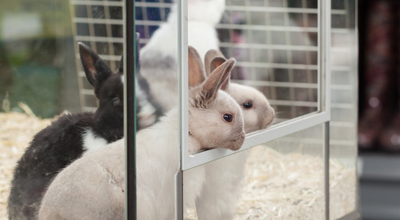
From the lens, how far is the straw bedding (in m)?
1.41

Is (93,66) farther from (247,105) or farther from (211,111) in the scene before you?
(247,105)

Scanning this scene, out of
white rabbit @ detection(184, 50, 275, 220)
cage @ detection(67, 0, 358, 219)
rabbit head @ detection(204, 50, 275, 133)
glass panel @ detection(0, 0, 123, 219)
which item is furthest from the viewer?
cage @ detection(67, 0, 358, 219)

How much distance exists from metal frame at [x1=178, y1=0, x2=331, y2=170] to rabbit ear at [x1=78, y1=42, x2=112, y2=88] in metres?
0.17

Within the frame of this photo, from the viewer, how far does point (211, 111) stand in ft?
3.86

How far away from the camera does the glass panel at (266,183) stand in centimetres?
119

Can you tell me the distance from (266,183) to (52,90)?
75 cm

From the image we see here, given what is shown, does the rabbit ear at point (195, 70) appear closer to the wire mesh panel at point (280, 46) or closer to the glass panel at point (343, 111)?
the wire mesh panel at point (280, 46)

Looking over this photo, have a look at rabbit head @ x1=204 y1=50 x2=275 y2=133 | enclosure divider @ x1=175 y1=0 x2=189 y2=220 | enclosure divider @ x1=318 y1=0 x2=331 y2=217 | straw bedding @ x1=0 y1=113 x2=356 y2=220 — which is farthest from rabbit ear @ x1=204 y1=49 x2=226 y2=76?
enclosure divider @ x1=318 y1=0 x2=331 y2=217

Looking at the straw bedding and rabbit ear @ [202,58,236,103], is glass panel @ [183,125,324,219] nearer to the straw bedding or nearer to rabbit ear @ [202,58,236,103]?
the straw bedding

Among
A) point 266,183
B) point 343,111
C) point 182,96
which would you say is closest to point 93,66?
point 182,96

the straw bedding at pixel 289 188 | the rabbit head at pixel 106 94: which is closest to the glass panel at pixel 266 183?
the straw bedding at pixel 289 188

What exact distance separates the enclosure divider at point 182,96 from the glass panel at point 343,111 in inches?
31.5

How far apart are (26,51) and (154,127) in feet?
0.85

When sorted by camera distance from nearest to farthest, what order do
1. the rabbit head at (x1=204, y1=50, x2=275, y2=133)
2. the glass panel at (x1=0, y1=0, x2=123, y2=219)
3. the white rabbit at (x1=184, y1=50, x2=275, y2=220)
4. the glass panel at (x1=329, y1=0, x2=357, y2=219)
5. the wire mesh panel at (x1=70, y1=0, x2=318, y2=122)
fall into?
the glass panel at (x1=0, y1=0, x2=123, y2=219) < the white rabbit at (x1=184, y1=50, x2=275, y2=220) < the rabbit head at (x1=204, y1=50, x2=275, y2=133) < the wire mesh panel at (x1=70, y1=0, x2=318, y2=122) < the glass panel at (x1=329, y1=0, x2=357, y2=219)
